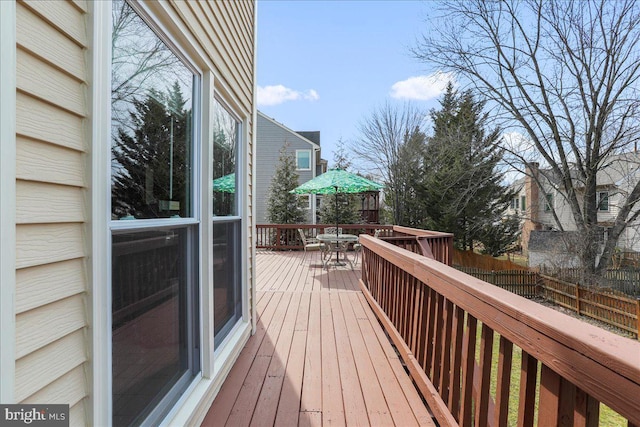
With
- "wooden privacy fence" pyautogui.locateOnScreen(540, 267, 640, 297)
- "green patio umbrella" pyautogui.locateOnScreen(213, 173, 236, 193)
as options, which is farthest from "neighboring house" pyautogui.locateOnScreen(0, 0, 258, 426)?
"wooden privacy fence" pyautogui.locateOnScreen(540, 267, 640, 297)

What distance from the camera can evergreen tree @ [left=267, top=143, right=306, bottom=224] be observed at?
48.2ft

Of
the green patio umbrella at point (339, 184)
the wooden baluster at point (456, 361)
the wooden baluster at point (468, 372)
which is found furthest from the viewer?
the green patio umbrella at point (339, 184)

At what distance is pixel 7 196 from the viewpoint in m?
0.79

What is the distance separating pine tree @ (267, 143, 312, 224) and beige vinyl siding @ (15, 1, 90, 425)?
44.1 ft

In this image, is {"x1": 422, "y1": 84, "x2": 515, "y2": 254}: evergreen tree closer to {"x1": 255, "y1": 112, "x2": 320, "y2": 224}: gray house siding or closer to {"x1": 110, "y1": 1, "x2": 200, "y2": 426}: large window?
{"x1": 255, "y1": 112, "x2": 320, "y2": 224}: gray house siding

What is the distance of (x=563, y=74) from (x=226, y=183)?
12988 mm

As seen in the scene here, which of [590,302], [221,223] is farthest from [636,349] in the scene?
[590,302]

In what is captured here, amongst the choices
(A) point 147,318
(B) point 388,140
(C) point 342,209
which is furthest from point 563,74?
(A) point 147,318

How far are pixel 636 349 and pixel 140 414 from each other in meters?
1.64

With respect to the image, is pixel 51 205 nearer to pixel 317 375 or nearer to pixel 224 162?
pixel 224 162

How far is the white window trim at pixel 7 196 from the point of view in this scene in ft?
2.54

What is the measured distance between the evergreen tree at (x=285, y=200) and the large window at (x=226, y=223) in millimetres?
11508

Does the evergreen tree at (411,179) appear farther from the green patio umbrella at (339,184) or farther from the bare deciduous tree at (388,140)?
the green patio umbrella at (339,184)

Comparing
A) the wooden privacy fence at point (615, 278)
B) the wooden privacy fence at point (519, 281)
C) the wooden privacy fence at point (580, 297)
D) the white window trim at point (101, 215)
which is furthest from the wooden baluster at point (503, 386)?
the wooden privacy fence at point (615, 278)
